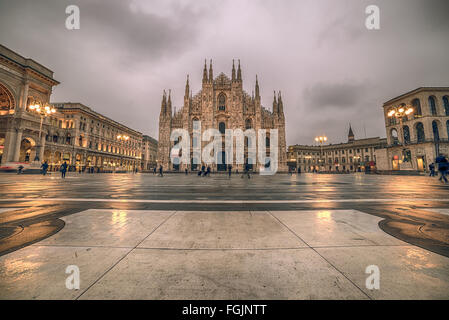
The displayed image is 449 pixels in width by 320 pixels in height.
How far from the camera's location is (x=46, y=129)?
27.6 m

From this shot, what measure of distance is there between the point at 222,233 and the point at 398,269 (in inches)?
67.1

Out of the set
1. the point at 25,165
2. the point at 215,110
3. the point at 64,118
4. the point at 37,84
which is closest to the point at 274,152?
the point at 215,110

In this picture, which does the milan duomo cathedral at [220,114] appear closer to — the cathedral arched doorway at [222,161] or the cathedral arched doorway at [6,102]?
the cathedral arched doorway at [222,161]

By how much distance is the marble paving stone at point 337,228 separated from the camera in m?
2.03

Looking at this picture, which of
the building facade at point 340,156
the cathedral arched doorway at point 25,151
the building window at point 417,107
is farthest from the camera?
the building facade at point 340,156

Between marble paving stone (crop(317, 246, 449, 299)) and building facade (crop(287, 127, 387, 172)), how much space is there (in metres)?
62.4

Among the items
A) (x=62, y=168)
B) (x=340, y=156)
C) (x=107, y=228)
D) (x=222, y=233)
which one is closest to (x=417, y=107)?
(x=340, y=156)

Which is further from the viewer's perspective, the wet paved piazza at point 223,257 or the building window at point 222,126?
the building window at point 222,126

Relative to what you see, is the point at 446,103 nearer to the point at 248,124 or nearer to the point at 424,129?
the point at 424,129

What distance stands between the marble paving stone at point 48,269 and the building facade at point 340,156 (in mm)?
63580

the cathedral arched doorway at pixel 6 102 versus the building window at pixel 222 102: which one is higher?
the building window at pixel 222 102

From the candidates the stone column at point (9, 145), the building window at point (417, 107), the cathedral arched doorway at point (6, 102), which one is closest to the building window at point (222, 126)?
the stone column at point (9, 145)

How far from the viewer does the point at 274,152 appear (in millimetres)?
36594

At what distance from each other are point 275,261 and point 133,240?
1613mm
